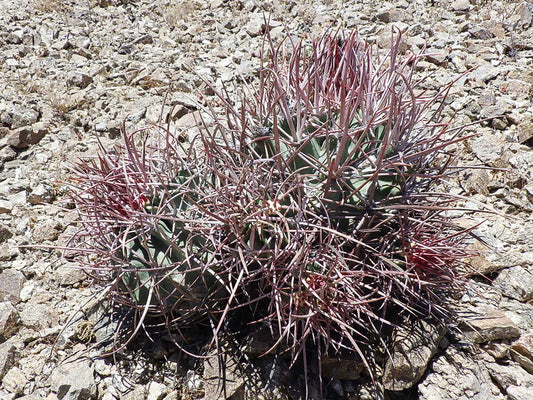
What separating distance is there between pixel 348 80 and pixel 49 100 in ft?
7.94

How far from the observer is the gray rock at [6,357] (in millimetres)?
1726

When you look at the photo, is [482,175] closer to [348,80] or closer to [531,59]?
[348,80]

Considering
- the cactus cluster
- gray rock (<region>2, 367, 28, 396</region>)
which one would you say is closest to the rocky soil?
gray rock (<region>2, 367, 28, 396</region>)

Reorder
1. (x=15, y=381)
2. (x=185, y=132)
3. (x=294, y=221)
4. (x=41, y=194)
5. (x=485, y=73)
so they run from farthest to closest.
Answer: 1. (x=485, y=73)
2. (x=185, y=132)
3. (x=41, y=194)
4. (x=15, y=381)
5. (x=294, y=221)

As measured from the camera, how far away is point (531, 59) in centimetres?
324

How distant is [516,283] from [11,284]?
2315mm

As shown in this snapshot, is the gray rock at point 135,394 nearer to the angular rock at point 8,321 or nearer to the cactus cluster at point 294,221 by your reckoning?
the cactus cluster at point 294,221

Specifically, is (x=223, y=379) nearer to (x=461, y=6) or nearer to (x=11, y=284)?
(x=11, y=284)

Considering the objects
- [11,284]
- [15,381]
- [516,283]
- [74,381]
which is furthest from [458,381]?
[11,284]

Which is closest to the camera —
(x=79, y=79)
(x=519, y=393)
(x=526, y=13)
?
(x=519, y=393)

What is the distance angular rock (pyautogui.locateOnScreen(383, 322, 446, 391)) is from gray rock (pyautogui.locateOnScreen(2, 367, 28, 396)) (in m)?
1.41

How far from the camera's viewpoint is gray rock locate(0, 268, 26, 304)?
2.00 m

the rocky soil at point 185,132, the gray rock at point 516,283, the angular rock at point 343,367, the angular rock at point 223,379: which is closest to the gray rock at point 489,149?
the rocky soil at point 185,132

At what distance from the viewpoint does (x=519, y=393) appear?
1.59m
